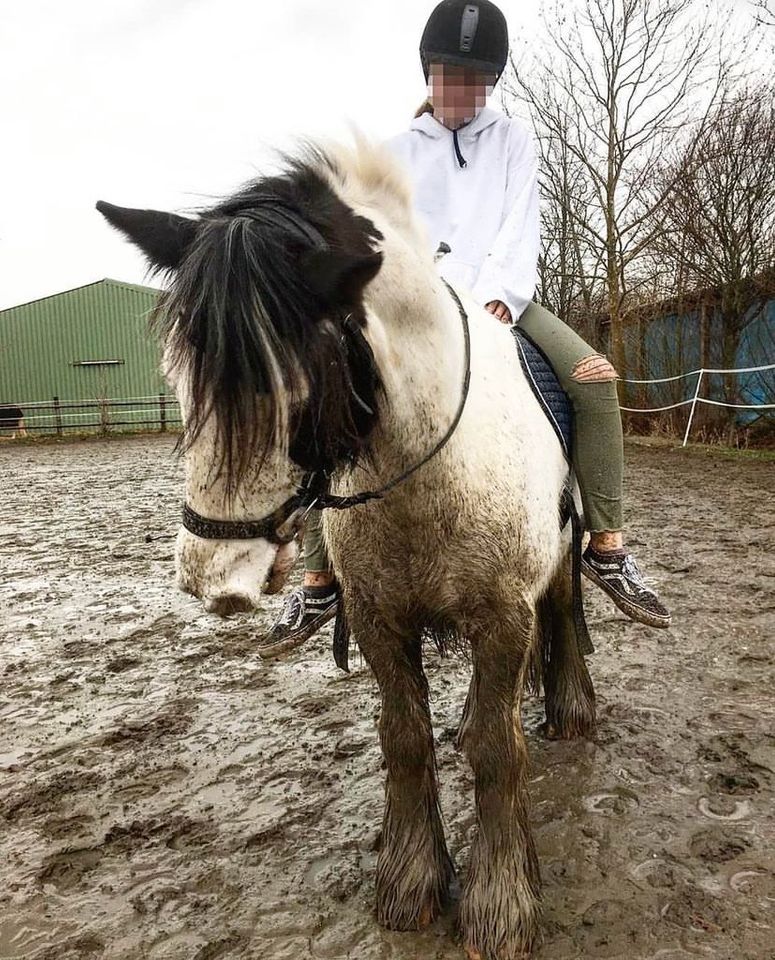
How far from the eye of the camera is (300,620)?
8.96 feet

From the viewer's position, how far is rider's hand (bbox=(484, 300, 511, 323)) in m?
2.50

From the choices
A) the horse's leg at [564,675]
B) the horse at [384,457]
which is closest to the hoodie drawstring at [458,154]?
the horse at [384,457]

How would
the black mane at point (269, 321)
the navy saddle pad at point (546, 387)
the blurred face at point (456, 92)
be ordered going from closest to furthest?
the black mane at point (269, 321)
the navy saddle pad at point (546, 387)
the blurred face at point (456, 92)

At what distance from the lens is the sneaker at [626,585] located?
112 inches

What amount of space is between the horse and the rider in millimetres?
247

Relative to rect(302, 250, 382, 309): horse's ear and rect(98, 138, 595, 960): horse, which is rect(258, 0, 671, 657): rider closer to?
rect(98, 138, 595, 960): horse

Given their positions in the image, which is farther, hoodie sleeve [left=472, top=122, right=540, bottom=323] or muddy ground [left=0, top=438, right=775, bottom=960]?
hoodie sleeve [left=472, top=122, right=540, bottom=323]

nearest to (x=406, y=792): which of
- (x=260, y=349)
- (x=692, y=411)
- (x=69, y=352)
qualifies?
(x=260, y=349)

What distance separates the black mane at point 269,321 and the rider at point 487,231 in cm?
110

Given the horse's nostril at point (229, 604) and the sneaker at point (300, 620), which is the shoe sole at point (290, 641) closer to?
the sneaker at point (300, 620)

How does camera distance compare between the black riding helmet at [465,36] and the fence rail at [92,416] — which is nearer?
the black riding helmet at [465,36]

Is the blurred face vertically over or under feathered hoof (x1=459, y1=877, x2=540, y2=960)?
over

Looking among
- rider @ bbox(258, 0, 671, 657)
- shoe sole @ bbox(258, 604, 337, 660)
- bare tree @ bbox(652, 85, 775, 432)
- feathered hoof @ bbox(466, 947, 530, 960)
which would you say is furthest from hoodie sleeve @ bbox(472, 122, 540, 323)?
bare tree @ bbox(652, 85, 775, 432)

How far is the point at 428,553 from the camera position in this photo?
2.00 meters
